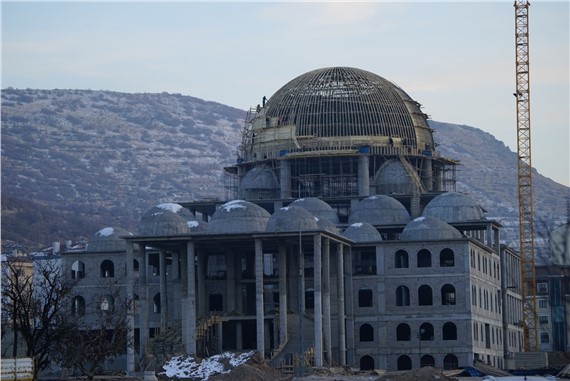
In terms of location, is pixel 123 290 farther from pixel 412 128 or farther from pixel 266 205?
pixel 412 128

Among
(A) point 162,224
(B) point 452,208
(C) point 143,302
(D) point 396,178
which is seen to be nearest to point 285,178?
(D) point 396,178

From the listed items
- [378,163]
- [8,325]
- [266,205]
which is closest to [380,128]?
[378,163]

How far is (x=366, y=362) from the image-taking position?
124 metres

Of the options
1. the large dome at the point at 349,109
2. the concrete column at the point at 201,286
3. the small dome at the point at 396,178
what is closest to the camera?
the concrete column at the point at 201,286

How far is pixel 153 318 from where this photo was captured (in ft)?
419

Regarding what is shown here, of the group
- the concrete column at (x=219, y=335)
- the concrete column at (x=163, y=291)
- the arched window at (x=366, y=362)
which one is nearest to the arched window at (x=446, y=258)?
the arched window at (x=366, y=362)

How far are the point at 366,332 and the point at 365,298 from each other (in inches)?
105

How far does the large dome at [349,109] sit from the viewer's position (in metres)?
138

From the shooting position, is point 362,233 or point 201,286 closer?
point 201,286

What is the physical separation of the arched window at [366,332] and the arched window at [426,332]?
12.6ft

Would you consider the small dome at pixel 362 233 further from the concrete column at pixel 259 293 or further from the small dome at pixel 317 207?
the concrete column at pixel 259 293

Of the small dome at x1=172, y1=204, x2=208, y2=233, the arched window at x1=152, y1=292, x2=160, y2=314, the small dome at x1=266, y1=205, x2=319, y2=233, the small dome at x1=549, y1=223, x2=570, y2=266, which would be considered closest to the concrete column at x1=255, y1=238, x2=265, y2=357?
the small dome at x1=266, y1=205, x2=319, y2=233

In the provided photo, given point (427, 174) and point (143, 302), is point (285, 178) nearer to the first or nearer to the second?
point (427, 174)

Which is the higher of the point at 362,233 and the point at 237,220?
the point at 237,220
